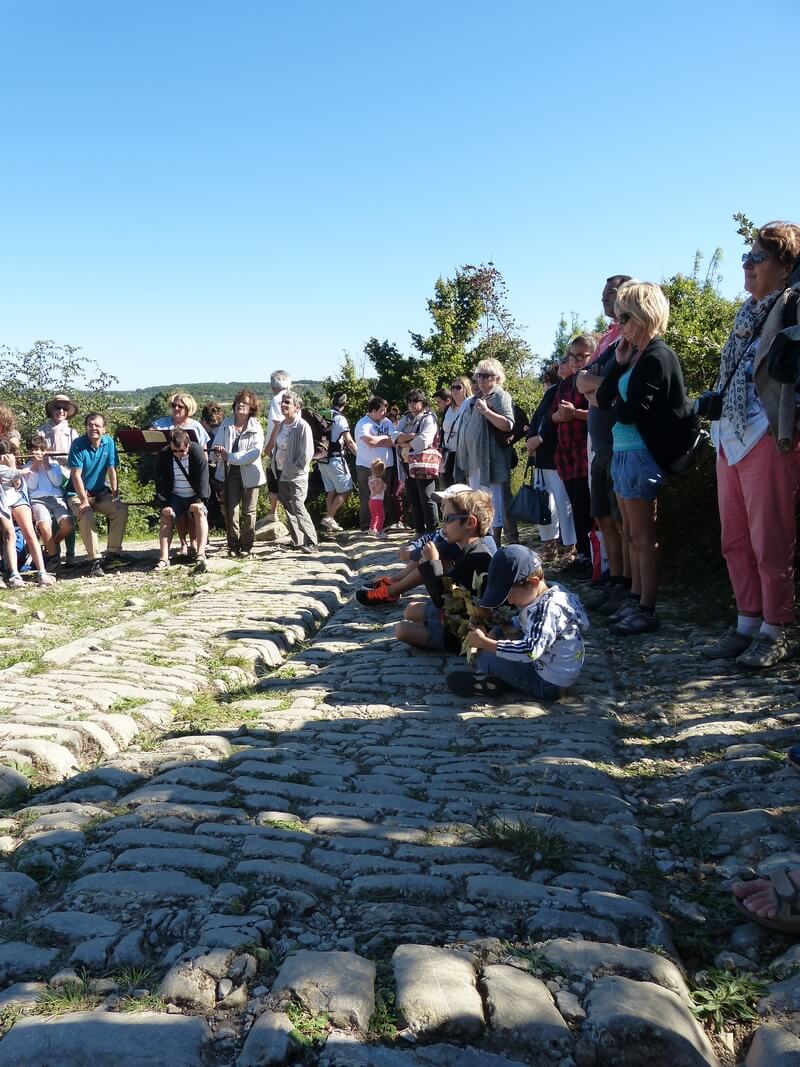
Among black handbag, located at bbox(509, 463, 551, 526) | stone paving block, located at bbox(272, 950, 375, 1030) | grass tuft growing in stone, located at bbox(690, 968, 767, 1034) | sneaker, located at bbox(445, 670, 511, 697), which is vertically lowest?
grass tuft growing in stone, located at bbox(690, 968, 767, 1034)

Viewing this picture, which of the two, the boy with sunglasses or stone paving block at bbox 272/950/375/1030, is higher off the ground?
the boy with sunglasses

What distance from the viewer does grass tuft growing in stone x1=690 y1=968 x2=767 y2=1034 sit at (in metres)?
2.24

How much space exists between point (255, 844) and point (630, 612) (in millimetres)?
3761

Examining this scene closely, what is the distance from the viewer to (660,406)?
18.5 ft

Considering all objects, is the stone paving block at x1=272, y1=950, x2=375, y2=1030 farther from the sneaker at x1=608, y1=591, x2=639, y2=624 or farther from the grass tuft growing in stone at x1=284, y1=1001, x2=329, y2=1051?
the sneaker at x1=608, y1=591, x2=639, y2=624

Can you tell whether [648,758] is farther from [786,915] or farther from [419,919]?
[419,919]

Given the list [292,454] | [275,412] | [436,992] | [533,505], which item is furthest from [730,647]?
[275,412]

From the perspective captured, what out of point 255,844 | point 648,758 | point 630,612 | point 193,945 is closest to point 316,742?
point 255,844

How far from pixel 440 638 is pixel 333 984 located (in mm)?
3909

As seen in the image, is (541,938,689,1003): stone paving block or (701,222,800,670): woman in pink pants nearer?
(541,938,689,1003): stone paving block

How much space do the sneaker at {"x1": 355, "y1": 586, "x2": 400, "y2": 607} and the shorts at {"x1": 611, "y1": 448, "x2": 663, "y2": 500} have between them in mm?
2482

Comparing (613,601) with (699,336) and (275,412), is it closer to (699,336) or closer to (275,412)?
(699,336)

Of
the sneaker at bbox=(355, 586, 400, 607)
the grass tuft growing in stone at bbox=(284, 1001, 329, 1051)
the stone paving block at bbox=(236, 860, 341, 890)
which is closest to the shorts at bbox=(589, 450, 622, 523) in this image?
the sneaker at bbox=(355, 586, 400, 607)

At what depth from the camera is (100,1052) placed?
198 cm
